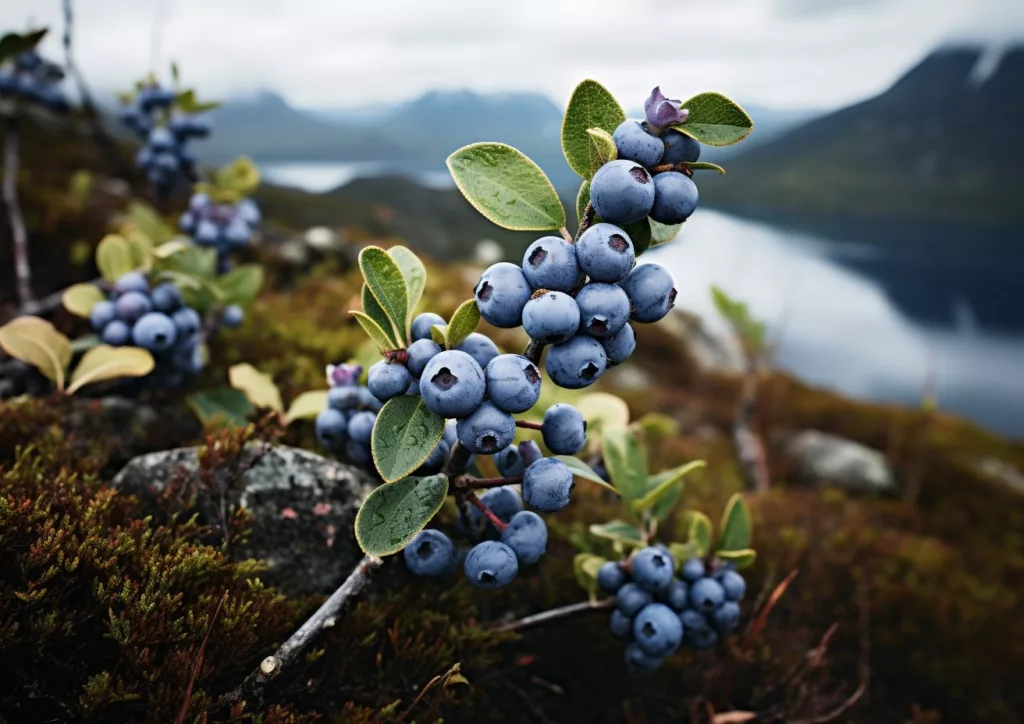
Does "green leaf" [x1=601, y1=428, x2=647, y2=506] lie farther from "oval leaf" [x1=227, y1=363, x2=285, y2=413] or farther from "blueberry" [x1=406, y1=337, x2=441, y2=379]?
"oval leaf" [x1=227, y1=363, x2=285, y2=413]

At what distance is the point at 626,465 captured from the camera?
248 centimetres

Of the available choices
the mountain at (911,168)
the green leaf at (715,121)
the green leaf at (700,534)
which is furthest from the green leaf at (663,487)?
the mountain at (911,168)

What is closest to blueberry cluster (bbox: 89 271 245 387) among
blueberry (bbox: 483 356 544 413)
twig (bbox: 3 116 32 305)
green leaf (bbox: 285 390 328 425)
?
green leaf (bbox: 285 390 328 425)

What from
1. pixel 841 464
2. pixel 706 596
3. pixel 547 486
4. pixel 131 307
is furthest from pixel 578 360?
pixel 841 464

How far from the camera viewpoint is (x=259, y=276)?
3.29 metres

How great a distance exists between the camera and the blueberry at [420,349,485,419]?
1.44 m

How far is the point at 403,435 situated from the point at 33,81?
4.92 m

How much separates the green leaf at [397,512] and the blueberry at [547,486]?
23 cm

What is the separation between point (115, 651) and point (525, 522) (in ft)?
3.92

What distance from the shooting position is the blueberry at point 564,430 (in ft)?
5.42

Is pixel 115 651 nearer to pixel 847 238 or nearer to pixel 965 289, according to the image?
pixel 965 289

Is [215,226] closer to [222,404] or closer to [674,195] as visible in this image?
[222,404]

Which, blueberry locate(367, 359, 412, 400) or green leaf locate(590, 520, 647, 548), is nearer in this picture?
blueberry locate(367, 359, 412, 400)

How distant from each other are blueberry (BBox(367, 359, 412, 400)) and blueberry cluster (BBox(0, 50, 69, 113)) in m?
4.69
